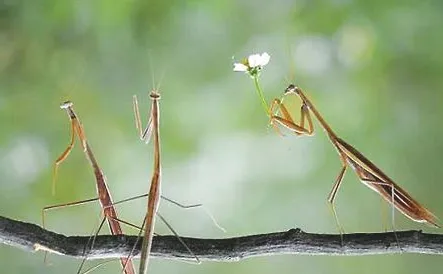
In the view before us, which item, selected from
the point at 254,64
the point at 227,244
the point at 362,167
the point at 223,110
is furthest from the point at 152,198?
the point at 223,110

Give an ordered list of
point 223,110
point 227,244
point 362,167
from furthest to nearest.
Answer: point 223,110 < point 362,167 < point 227,244

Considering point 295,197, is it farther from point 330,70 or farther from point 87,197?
point 87,197

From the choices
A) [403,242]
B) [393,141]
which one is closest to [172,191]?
[393,141]

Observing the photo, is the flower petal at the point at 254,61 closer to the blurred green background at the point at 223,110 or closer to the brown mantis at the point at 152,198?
the brown mantis at the point at 152,198

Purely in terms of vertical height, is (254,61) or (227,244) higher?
(254,61)

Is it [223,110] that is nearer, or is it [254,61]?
[254,61]

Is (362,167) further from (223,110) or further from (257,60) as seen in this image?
(223,110)
